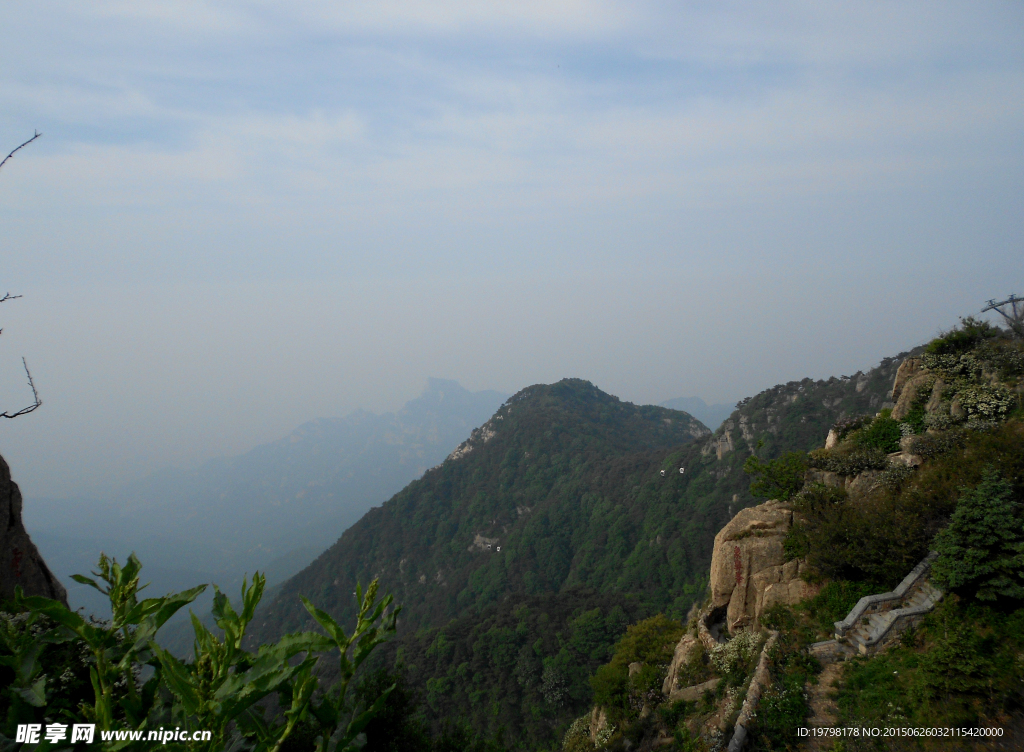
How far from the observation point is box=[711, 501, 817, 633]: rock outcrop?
17.3m

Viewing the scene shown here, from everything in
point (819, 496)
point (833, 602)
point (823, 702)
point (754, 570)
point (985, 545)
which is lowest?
point (823, 702)

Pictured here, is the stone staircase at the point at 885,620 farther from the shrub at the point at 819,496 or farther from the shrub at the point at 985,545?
the shrub at the point at 819,496

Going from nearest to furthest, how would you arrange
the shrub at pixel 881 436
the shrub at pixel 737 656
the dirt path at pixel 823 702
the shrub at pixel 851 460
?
1. the dirt path at pixel 823 702
2. the shrub at pixel 737 656
3. the shrub at pixel 851 460
4. the shrub at pixel 881 436

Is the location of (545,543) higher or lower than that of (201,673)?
lower

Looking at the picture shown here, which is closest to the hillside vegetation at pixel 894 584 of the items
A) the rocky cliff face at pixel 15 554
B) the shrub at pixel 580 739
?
the shrub at pixel 580 739

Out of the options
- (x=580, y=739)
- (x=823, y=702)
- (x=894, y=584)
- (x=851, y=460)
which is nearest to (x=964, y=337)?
(x=851, y=460)

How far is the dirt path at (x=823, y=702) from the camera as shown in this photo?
1124cm

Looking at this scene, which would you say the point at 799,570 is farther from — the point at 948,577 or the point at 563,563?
the point at 563,563

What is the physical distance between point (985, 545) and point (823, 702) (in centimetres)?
548

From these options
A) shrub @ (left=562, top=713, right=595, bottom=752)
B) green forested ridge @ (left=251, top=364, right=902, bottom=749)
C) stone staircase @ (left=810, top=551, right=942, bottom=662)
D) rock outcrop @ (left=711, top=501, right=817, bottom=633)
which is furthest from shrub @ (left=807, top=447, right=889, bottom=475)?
green forested ridge @ (left=251, top=364, right=902, bottom=749)

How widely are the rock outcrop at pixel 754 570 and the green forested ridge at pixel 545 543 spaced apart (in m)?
23.2

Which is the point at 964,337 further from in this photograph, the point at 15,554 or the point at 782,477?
the point at 15,554

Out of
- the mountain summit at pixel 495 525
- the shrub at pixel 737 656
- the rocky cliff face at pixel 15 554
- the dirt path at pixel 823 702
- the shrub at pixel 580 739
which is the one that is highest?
the rocky cliff face at pixel 15 554

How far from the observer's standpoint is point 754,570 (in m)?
18.4
